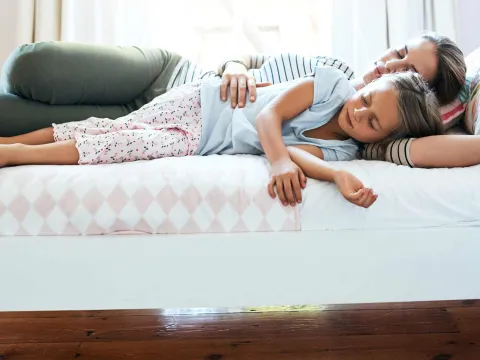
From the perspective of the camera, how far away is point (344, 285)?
0.89 metres

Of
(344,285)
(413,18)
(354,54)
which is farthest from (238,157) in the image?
(413,18)

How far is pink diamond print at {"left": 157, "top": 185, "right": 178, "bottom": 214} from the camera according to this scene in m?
0.90

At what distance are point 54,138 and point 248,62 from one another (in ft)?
2.48

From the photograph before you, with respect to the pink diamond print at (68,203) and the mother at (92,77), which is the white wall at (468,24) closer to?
the mother at (92,77)

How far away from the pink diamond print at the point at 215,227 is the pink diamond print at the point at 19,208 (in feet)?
1.09

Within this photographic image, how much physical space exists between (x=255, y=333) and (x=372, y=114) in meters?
0.59

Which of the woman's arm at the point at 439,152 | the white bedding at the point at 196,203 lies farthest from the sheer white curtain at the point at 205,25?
the white bedding at the point at 196,203

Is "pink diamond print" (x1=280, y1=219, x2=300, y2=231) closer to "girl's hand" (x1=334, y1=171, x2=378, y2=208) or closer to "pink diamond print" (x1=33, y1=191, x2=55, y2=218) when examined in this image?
"girl's hand" (x1=334, y1=171, x2=378, y2=208)

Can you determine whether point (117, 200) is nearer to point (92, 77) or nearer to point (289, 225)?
point (289, 225)

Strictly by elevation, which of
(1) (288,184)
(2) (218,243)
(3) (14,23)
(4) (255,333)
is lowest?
(4) (255,333)

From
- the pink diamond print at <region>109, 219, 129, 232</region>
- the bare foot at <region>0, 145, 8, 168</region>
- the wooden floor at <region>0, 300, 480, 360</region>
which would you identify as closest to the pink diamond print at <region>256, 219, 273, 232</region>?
the pink diamond print at <region>109, 219, 129, 232</region>

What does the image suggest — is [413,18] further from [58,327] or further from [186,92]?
[58,327]

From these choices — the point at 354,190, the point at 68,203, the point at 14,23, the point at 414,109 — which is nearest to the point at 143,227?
the point at 68,203

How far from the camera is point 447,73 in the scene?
1.28 metres
